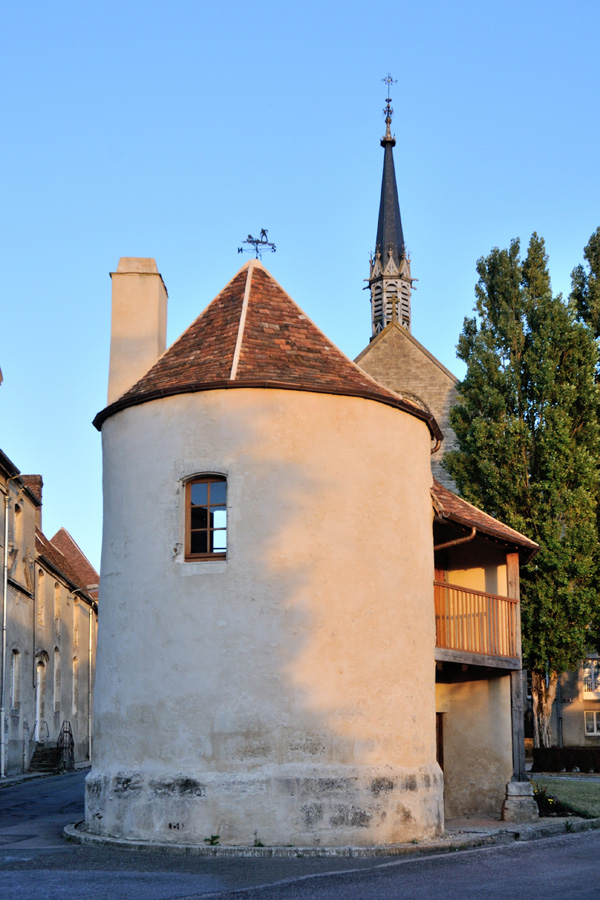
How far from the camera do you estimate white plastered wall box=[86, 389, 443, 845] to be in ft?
45.0

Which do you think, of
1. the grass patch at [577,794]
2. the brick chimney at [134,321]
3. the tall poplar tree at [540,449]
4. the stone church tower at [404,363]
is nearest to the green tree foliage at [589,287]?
the tall poplar tree at [540,449]

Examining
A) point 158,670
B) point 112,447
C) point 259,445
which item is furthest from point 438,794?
point 112,447

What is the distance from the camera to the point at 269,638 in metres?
14.2

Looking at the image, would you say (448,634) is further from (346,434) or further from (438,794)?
(346,434)

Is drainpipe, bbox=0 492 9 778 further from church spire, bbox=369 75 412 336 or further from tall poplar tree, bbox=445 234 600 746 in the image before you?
church spire, bbox=369 75 412 336

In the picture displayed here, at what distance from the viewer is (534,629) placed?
29062mm

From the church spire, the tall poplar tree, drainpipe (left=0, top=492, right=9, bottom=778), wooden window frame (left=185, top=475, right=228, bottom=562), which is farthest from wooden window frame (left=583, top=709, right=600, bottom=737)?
wooden window frame (left=185, top=475, right=228, bottom=562)

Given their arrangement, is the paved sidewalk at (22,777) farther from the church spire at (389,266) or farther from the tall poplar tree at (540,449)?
the church spire at (389,266)

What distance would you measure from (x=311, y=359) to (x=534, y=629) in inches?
622

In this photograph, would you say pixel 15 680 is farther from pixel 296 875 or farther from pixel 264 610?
pixel 296 875

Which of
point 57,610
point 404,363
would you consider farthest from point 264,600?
point 404,363

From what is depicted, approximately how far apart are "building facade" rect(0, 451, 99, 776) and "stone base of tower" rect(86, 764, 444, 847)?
1546 cm

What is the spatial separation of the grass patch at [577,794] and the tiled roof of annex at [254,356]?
7.25 m

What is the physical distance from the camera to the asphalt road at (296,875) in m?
9.84
